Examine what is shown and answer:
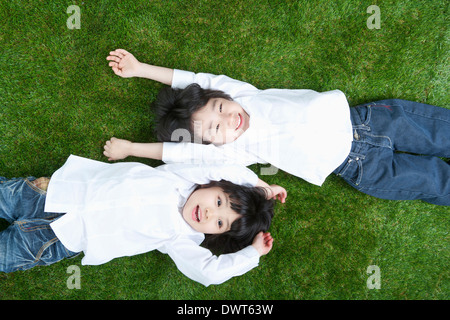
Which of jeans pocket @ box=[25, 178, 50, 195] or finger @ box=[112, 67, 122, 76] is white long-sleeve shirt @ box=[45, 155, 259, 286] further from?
finger @ box=[112, 67, 122, 76]

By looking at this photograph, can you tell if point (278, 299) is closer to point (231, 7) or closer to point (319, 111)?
point (319, 111)

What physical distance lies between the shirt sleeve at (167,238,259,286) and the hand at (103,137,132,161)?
2.17ft

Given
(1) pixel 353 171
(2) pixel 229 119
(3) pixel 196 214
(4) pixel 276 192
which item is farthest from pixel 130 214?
(1) pixel 353 171

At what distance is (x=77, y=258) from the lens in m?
2.08

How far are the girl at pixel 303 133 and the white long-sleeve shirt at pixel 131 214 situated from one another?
8.2 inches

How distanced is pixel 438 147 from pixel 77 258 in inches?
97.2

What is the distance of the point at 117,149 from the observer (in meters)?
1.98

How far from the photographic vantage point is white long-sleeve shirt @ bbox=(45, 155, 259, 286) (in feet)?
5.39

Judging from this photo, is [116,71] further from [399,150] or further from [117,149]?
[399,150]

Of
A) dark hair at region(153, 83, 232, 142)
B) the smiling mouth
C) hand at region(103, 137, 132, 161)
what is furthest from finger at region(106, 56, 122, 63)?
the smiling mouth

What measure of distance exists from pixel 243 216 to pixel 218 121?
1.81 ft

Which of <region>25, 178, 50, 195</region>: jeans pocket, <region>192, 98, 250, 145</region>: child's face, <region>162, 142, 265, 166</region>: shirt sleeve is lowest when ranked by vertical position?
<region>25, 178, 50, 195</region>: jeans pocket

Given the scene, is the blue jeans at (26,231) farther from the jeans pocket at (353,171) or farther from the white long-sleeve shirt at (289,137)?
the jeans pocket at (353,171)

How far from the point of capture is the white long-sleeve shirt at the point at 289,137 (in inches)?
74.1
